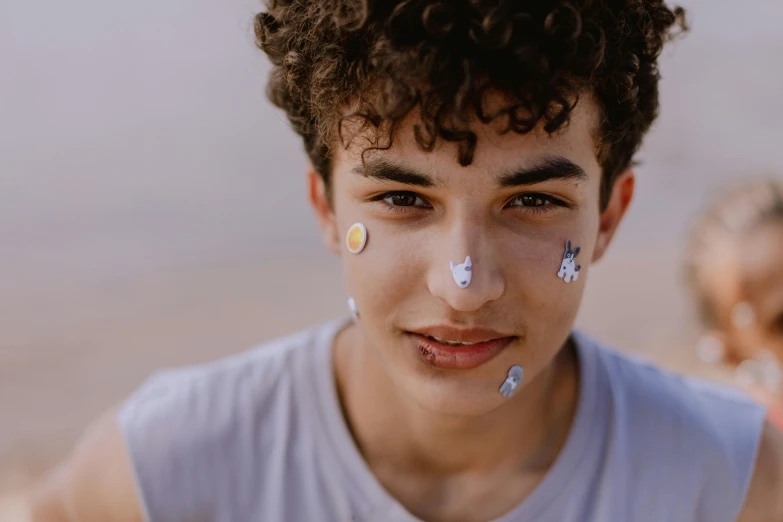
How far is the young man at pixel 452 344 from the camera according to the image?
2.21m

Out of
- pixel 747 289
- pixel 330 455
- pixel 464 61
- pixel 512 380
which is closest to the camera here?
pixel 464 61

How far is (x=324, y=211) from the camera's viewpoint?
111 inches

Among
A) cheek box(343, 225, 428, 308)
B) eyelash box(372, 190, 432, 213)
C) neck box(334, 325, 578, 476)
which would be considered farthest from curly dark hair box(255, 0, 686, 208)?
neck box(334, 325, 578, 476)

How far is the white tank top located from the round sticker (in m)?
0.53

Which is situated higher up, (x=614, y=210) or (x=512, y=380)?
(x=614, y=210)

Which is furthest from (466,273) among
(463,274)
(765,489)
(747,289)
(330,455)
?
(747,289)

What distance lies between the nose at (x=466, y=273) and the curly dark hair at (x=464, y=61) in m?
0.19

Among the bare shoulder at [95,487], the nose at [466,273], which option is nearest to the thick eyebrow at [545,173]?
the nose at [466,273]

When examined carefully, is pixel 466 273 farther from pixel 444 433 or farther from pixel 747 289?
pixel 747 289

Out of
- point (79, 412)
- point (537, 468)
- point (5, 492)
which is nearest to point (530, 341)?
point (537, 468)

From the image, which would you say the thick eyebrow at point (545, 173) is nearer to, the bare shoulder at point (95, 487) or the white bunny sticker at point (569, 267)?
the white bunny sticker at point (569, 267)

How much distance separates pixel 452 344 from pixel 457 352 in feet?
0.08

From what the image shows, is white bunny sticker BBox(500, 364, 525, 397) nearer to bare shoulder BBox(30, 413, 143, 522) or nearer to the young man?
the young man

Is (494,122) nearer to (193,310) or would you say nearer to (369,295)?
(369,295)
